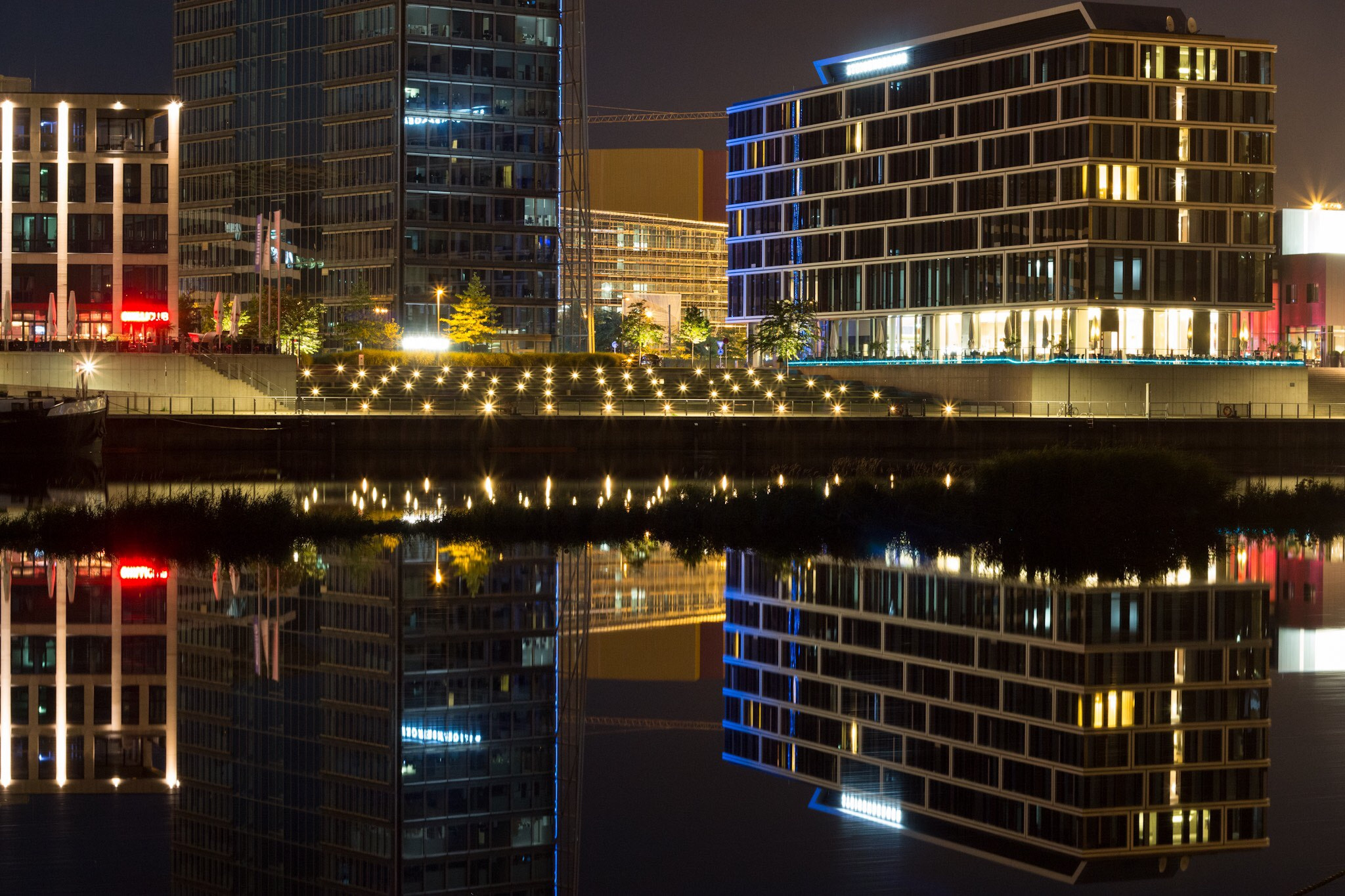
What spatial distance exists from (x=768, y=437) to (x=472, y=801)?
195ft

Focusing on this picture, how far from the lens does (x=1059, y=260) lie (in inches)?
4220

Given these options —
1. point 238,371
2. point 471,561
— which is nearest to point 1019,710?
point 471,561

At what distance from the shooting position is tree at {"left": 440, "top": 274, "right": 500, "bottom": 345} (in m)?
122

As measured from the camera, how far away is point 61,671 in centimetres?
2052

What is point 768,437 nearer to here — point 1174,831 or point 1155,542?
point 1155,542

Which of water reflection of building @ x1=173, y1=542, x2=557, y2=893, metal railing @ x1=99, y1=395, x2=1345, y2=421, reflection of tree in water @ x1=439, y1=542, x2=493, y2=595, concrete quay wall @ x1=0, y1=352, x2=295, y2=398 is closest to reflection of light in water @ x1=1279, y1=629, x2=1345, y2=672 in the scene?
water reflection of building @ x1=173, y1=542, x2=557, y2=893

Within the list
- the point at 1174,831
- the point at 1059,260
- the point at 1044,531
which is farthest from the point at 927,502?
the point at 1059,260

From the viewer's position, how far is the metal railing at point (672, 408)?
74.1 meters

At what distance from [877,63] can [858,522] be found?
94.6m

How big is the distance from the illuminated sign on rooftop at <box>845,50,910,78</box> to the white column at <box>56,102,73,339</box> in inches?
2343

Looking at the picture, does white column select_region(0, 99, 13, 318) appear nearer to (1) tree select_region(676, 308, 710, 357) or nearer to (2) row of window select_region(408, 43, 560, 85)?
(2) row of window select_region(408, 43, 560, 85)

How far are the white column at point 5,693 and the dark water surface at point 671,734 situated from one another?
11 cm

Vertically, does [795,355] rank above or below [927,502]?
above

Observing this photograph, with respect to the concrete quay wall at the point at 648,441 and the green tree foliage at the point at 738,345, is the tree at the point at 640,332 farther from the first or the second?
the concrete quay wall at the point at 648,441
